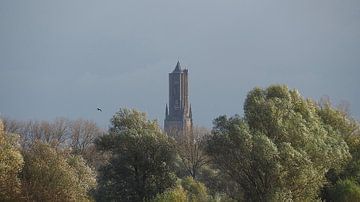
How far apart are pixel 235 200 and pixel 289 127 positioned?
8103 mm

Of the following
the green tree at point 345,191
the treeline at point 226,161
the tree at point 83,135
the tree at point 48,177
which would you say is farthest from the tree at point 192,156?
the tree at point 48,177

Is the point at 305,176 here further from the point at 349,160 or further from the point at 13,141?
the point at 13,141

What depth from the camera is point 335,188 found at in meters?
54.8

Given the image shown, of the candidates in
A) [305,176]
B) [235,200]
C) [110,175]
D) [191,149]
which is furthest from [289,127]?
[191,149]

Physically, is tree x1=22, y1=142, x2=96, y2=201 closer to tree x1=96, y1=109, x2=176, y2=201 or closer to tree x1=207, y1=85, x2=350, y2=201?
tree x1=96, y1=109, x2=176, y2=201

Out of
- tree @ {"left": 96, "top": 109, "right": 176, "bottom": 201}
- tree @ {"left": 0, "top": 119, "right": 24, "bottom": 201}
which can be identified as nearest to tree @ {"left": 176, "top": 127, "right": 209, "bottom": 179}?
tree @ {"left": 96, "top": 109, "right": 176, "bottom": 201}

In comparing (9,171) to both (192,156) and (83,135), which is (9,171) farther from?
(83,135)

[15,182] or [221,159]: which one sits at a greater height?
[221,159]

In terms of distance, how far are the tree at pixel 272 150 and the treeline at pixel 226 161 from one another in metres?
0.09

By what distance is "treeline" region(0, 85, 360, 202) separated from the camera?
45000 mm

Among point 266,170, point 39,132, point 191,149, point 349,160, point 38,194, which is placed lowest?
point 38,194

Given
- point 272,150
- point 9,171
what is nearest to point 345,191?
point 272,150

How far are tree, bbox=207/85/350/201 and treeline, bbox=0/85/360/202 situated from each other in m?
0.09

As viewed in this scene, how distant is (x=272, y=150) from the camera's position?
152 feet
